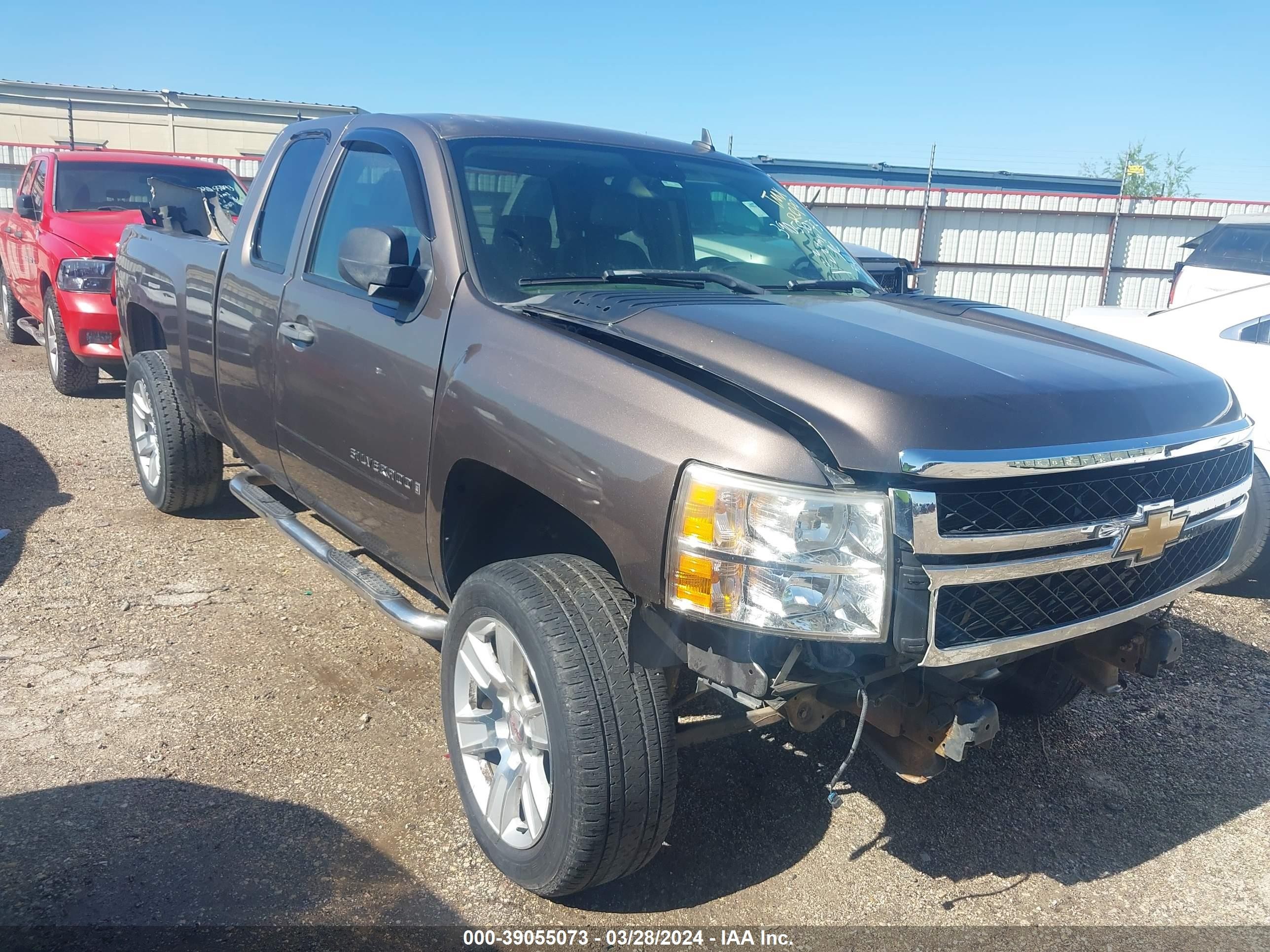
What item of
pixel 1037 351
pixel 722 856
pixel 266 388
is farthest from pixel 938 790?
pixel 266 388

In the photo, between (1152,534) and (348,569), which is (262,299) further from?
(1152,534)

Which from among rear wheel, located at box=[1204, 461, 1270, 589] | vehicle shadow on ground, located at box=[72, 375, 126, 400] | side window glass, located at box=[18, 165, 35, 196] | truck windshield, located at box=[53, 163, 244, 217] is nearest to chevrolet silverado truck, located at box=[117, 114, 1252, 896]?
rear wheel, located at box=[1204, 461, 1270, 589]

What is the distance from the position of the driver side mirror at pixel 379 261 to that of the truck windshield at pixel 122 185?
20.8 feet

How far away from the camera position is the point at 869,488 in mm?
2031

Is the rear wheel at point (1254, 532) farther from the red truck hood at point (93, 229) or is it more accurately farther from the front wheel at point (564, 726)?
the red truck hood at point (93, 229)

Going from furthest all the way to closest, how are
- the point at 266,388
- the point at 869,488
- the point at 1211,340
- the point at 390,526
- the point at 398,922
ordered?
1. the point at 1211,340
2. the point at 266,388
3. the point at 390,526
4. the point at 398,922
5. the point at 869,488

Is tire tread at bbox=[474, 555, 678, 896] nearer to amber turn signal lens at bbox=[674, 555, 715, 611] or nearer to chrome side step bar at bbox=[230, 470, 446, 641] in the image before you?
Result: amber turn signal lens at bbox=[674, 555, 715, 611]

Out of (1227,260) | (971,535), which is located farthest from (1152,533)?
(1227,260)

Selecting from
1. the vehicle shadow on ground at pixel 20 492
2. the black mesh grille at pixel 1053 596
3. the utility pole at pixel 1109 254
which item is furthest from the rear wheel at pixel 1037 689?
the utility pole at pixel 1109 254

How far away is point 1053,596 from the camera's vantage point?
2.27 m

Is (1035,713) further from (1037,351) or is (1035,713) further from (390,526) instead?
(390,526)

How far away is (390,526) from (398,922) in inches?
48.0

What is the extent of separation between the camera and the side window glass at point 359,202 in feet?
11.0

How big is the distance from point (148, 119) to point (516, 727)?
103ft
